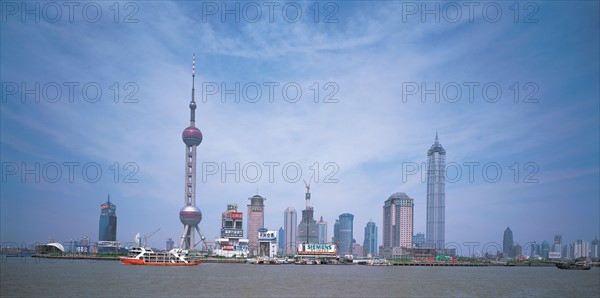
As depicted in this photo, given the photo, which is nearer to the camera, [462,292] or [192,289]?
[192,289]

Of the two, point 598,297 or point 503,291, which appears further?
point 503,291

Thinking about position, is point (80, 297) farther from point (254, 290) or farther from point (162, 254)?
point (162, 254)

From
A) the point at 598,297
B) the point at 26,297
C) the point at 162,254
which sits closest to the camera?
the point at 26,297

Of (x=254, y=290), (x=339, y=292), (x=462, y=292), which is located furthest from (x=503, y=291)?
(x=254, y=290)

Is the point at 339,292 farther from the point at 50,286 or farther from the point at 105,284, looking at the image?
the point at 50,286

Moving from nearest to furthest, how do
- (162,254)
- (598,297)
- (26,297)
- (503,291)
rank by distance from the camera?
(26,297), (598,297), (503,291), (162,254)

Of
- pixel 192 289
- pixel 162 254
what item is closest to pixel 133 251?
pixel 162 254

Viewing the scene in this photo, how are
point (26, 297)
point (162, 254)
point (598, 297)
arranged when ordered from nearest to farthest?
point (26, 297), point (598, 297), point (162, 254)

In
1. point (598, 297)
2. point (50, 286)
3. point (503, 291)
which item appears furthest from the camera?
point (503, 291)

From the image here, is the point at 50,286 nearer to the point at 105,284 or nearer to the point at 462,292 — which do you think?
the point at 105,284
